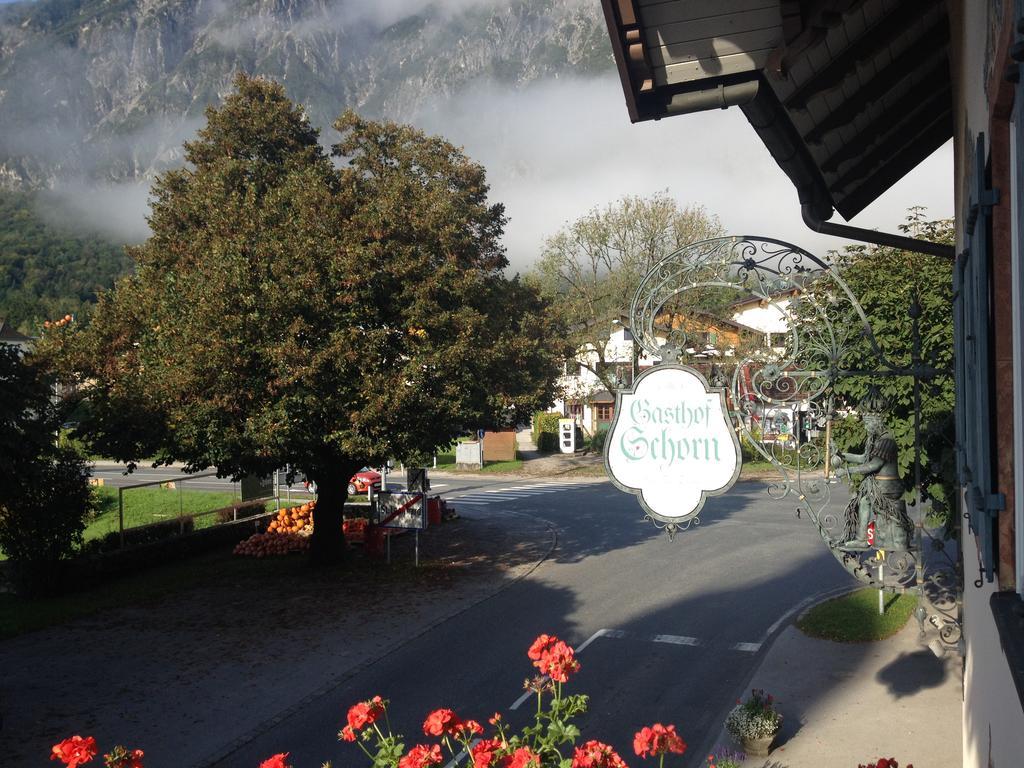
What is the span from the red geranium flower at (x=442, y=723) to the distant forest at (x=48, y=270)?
87.1 m

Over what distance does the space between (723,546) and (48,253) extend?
359 ft

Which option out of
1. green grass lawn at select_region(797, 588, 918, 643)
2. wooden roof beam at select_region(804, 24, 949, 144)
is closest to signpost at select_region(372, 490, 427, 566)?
green grass lawn at select_region(797, 588, 918, 643)

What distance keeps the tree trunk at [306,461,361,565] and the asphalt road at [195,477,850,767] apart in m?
4.12

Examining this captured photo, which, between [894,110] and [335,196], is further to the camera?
[335,196]

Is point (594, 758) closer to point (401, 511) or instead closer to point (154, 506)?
point (401, 511)

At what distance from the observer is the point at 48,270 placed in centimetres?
10450

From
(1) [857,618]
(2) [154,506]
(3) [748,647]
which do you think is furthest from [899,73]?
(2) [154,506]

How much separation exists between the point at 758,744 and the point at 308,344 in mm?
9503

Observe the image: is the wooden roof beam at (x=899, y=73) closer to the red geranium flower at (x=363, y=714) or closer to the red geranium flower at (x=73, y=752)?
the red geranium flower at (x=363, y=714)

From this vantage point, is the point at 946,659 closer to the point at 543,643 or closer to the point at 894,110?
the point at 894,110

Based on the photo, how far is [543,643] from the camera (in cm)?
505

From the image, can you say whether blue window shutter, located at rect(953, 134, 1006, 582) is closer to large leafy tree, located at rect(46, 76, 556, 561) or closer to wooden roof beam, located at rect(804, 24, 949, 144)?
wooden roof beam, located at rect(804, 24, 949, 144)

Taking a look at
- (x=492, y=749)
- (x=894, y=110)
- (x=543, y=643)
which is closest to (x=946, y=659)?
(x=894, y=110)

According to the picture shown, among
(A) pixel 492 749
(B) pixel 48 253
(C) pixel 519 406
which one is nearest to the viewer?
(A) pixel 492 749
